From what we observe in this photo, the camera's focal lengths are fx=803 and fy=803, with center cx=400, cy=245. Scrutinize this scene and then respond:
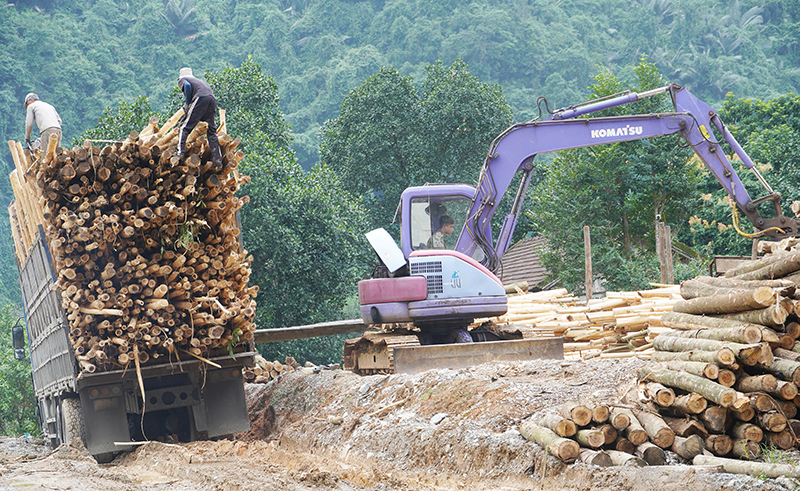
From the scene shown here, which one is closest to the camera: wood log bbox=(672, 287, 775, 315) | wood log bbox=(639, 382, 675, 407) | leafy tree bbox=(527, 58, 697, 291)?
wood log bbox=(639, 382, 675, 407)

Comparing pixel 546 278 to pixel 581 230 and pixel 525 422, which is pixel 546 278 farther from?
pixel 525 422

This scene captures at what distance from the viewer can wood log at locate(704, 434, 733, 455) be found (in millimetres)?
6617

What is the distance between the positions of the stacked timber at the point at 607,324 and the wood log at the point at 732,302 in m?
3.91

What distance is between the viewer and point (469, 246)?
12.7 m

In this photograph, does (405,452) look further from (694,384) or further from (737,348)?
(737,348)

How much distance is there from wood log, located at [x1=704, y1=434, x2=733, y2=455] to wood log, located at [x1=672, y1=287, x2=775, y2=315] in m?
1.28

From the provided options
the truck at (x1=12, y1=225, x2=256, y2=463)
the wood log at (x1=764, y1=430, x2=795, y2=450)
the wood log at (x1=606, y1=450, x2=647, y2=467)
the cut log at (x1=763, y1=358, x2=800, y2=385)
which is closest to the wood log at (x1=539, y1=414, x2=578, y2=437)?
the wood log at (x1=606, y1=450, x2=647, y2=467)

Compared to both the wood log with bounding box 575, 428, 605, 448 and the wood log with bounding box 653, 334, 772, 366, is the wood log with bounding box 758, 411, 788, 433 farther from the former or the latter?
the wood log with bounding box 575, 428, 605, 448

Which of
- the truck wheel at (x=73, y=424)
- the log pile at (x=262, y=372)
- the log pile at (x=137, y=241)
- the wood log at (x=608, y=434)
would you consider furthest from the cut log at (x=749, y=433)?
the log pile at (x=262, y=372)

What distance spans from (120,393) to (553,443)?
206 inches

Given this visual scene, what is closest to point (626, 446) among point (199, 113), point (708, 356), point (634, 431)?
point (634, 431)

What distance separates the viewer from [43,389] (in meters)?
11.3

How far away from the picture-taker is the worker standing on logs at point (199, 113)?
355 inches

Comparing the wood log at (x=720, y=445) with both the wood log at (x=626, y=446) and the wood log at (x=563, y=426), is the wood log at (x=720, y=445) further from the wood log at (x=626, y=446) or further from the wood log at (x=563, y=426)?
the wood log at (x=563, y=426)
